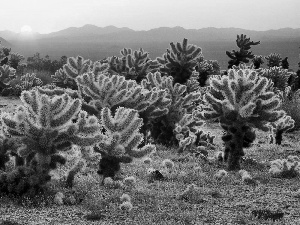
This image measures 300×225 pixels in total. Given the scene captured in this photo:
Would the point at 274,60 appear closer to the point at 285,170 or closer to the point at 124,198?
the point at 285,170

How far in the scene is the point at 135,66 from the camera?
40.1ft

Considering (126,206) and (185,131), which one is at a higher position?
(126,206)

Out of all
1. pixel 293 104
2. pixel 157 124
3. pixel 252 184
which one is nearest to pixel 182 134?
pixel 157 124

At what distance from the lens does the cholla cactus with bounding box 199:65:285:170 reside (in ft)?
23.6

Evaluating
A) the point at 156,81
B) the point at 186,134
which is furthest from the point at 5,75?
the point at 186,134

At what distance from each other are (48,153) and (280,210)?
2.80m

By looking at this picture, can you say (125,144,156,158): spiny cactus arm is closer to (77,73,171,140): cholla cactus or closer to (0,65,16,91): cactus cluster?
(77,73,171,140): cholla cactus

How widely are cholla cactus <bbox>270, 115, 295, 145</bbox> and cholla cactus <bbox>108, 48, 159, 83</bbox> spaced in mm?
3423

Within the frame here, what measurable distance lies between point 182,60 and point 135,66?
134 centimetres

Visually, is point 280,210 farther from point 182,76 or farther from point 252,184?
point 182,76

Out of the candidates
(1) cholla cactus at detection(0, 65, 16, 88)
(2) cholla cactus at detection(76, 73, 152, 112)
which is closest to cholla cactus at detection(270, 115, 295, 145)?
(2) cholla cactus at detection(76, 73, 152, 112)

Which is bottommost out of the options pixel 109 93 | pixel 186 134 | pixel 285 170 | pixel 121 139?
pixel 186 134

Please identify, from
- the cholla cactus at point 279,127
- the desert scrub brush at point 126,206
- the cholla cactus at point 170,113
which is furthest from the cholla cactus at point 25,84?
the desert scrub brush at point 126,206

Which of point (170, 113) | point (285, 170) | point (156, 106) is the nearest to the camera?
point (285, 170)
